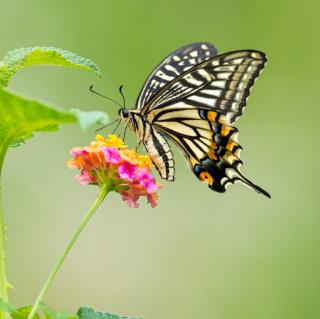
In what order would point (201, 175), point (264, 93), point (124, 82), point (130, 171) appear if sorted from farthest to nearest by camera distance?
1. point (264, 93)
2. point (124, 82)
3. point (201, 175)
4. point (130, 171)

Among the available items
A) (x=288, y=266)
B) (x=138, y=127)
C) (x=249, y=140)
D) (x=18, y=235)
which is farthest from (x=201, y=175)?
(x=249, y=140)

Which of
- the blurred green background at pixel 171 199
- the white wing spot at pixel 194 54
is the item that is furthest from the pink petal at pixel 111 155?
the blurred green background at pixel 171 199

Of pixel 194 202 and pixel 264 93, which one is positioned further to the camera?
pixel 264 93

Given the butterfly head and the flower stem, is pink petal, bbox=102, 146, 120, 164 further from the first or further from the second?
the butterfly head

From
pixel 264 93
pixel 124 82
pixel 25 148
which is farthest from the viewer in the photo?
pixel 264 93

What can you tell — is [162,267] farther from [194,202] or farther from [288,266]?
[288,266]

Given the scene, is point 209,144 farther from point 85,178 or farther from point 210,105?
point 85,178

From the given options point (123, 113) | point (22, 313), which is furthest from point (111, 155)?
point (123, 113)

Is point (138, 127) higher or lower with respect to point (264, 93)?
lower
